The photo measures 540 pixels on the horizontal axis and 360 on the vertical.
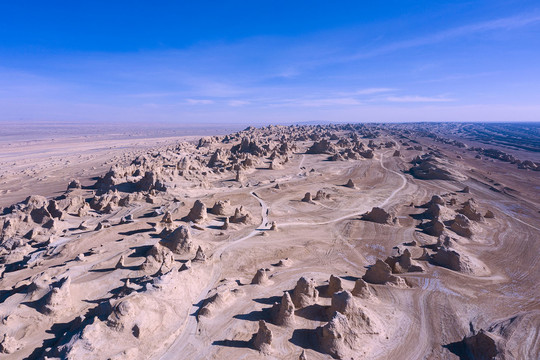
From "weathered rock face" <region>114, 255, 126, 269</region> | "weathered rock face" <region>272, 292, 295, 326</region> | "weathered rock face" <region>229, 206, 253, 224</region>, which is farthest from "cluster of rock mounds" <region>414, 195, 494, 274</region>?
"weathered rock face" <region>114, 255, 126, 269</region>

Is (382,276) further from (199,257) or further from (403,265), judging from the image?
(199,257)

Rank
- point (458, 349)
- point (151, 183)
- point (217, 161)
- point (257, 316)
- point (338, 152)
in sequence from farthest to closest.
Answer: point (338, 152), point (217, 161), point (151, 183), point (257, 316), point (458, 349)

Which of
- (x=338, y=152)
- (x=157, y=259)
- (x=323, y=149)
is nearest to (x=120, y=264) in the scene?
(x=157, y=259)

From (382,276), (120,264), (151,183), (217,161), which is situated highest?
(217,161)

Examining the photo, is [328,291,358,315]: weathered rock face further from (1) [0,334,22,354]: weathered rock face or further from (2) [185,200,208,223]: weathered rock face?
(2) [185,200,208,223]: weathered rock face

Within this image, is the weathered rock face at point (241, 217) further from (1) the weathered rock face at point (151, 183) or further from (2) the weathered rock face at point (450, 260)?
(2) the weathered rock face at point (450, 260)

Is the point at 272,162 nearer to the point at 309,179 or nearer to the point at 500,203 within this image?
the point at 309,179

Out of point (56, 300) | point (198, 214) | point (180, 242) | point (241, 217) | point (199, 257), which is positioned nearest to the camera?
point (56, 300)
